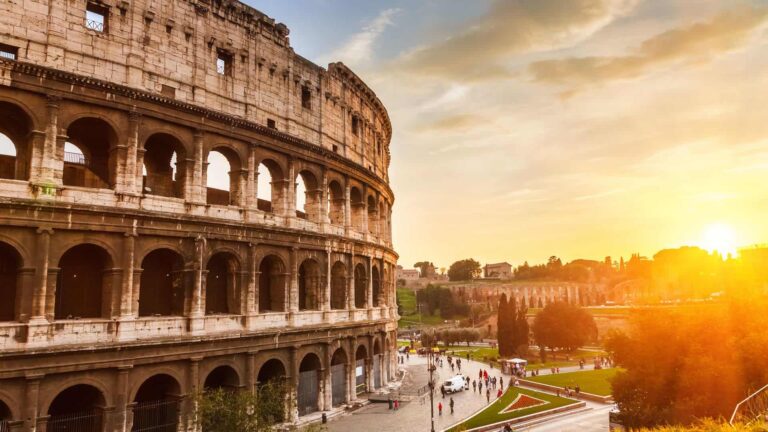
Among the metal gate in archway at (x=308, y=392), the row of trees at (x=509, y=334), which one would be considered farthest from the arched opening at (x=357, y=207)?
the row of trees at (x=509, y=334)

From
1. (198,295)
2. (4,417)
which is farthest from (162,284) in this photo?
(4,417)

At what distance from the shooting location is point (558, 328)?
59.6 m

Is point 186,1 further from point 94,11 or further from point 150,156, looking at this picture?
point 150,156

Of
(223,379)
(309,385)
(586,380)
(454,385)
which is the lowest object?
(586,380)

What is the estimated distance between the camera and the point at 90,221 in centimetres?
1811

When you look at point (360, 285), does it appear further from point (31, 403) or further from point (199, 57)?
point (31, 403)

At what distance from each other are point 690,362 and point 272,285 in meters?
19.1

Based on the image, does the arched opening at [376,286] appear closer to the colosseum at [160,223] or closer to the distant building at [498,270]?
the colosseum at [160,223]

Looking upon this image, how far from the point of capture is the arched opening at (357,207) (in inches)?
1262

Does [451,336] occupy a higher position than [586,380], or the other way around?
[451,336]

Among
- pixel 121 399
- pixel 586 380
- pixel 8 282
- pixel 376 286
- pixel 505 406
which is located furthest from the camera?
pixel 586 380

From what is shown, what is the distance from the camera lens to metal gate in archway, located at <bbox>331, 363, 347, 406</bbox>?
89.2 ft

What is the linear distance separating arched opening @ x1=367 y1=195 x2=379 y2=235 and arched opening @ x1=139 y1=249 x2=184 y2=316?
1526 centimetres

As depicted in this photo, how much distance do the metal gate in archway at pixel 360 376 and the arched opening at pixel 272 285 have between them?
23.0ft
